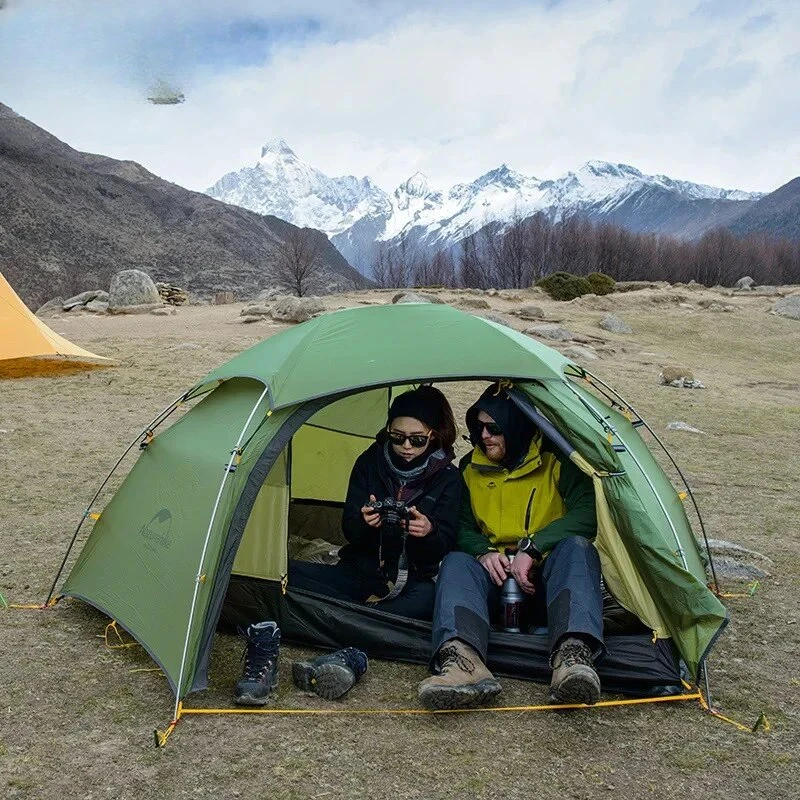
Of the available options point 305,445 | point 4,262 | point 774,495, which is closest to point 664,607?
point 305,445

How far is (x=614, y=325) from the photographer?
23531 millimetres

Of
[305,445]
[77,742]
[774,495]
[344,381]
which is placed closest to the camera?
[77,742]

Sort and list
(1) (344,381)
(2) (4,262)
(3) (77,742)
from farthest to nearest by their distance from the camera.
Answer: (2) (4,262) < (1) (344,381) < (3) (77,742)

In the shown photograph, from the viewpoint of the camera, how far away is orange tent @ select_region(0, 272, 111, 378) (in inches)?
508

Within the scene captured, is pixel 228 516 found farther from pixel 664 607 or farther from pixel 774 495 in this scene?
pixel 774 495

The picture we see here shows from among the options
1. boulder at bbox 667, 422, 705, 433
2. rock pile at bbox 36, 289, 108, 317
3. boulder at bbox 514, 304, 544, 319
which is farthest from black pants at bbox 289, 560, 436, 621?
rock pile at bbox 36, 289, 108, 317

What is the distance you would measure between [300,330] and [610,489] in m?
2.01

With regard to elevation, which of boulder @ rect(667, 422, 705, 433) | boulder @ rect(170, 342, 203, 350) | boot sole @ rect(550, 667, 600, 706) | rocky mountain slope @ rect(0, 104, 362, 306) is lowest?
boulder @ rect(667, 422, 705, 433)

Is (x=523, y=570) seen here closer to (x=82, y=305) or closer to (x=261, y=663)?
(x=261, y=663)

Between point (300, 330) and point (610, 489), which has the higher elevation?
point (300, 330)

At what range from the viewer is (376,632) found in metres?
4.34

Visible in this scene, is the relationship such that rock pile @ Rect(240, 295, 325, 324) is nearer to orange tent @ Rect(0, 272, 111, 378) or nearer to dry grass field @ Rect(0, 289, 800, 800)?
orange tent @ Rect(0, 272, 111, 378)

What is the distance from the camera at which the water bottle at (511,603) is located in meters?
4.23

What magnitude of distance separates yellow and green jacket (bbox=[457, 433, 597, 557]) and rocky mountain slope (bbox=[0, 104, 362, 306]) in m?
55.2
